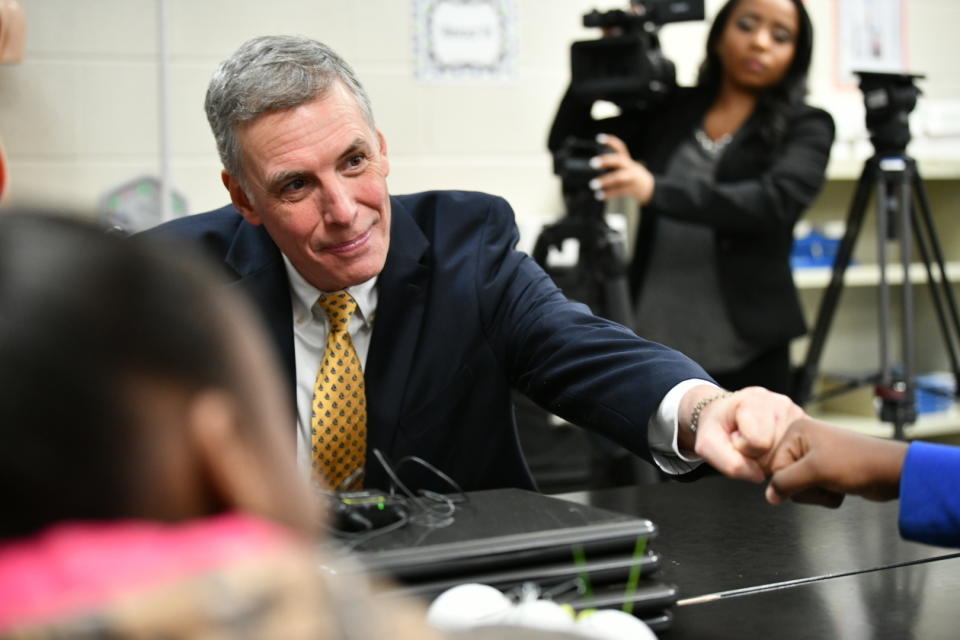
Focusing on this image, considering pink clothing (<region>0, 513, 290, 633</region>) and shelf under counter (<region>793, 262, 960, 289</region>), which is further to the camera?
shelf under counter (<region>793, 262, 960, 289</region>)

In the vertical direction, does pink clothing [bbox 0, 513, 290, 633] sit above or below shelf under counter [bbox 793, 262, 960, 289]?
above

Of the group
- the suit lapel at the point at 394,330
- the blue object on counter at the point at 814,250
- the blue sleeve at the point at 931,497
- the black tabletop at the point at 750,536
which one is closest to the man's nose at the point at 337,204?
the suit lapel at the point at 394,330

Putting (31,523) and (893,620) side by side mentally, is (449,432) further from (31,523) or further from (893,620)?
(31,523)

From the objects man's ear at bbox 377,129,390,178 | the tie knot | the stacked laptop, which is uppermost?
man's ear at bbox 377,129,390,178

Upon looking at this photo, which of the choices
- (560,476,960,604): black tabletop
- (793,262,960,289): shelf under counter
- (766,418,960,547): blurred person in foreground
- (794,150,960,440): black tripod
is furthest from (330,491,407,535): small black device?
(793,262,960,289): shelf under counter

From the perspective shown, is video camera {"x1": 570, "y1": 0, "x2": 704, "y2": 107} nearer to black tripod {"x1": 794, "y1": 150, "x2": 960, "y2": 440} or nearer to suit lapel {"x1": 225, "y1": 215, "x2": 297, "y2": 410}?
black tripod {"x1": 794, "y1": 150, "x2": 960, "y2": 440}

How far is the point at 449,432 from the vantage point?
5.29 ft

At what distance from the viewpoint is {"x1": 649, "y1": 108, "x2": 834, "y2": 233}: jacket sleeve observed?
2.47 m

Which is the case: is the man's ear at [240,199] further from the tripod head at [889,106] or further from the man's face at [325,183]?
the tripod head at [889,106]

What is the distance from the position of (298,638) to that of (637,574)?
634mm

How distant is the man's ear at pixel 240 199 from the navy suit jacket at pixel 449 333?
39 mm

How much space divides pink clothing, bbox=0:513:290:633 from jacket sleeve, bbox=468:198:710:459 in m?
1.04

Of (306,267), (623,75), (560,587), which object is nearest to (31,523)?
(560,587)

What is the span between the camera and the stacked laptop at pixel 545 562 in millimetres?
888
